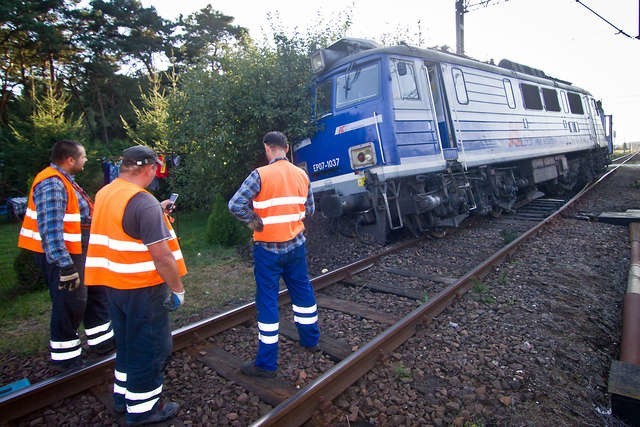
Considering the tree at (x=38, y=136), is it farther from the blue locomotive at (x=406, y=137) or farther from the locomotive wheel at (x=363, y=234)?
the locomotive wheel at (x=363, y=234)

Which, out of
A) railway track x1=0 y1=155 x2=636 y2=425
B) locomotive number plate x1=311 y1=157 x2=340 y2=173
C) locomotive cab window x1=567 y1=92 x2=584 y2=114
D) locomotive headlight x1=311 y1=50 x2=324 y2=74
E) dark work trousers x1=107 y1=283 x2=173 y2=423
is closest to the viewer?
dark work trousers x1=107 y1=283 x2=173 y2=423

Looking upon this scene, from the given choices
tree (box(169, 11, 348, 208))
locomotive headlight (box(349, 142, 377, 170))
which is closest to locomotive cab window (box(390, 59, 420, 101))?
locomotive headlight (box(349, 142, 377, 170))

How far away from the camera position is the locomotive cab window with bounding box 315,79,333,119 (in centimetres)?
730

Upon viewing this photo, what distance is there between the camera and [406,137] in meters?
6.49

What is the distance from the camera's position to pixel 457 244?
7.22 meters

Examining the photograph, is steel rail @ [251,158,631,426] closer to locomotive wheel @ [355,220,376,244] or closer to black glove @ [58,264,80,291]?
black glove @ [58,264,80,291]

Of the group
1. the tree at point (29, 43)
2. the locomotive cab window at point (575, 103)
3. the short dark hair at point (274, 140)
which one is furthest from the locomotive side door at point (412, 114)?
the tree at point (29, 43)

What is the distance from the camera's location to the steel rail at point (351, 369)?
2.66m

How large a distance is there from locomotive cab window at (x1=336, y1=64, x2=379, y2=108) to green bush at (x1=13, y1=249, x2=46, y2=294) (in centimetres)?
543

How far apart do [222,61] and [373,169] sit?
4.90 metres

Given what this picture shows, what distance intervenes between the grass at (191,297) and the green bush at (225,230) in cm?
20

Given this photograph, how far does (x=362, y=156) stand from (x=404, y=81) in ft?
4.74

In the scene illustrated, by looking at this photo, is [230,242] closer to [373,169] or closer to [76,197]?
[373,169]

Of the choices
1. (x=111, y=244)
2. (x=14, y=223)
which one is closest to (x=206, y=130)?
(x=111, y=244)
